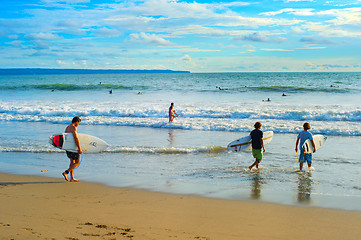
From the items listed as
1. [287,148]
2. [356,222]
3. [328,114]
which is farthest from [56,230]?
[328,114]

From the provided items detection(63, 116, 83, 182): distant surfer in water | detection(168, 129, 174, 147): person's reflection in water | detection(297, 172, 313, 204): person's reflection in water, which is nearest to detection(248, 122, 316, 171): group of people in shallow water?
detection(297, 172, 313, 204): person's reflection in water

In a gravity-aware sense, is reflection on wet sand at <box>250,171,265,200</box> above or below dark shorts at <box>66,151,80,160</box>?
below

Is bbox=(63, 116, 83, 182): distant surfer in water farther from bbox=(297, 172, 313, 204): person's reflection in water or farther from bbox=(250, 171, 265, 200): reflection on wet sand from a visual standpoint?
bbox=(297, 172, 313, 204): person's reflection in water

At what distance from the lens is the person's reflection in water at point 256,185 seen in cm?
679

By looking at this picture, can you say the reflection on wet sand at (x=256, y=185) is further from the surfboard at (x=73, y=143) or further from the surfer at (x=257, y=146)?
the surfboard at (x=73, y=143)

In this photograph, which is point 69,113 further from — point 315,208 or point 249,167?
point 315,208

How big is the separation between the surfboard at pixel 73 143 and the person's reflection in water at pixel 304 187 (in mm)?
5100

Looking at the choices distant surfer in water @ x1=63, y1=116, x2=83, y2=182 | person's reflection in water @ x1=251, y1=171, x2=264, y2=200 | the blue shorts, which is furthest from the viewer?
the blue shorts

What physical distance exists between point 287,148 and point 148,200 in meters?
6.90

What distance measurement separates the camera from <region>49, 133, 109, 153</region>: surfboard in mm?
7861

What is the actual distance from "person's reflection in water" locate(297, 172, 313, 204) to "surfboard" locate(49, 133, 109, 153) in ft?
16.7

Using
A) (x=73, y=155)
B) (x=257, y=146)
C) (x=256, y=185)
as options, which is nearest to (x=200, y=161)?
(x=257, y=146)

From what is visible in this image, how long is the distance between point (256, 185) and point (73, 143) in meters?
4.37

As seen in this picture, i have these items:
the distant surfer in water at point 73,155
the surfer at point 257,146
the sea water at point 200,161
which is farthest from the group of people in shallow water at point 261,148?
the distant surfer in water at point 73,155
